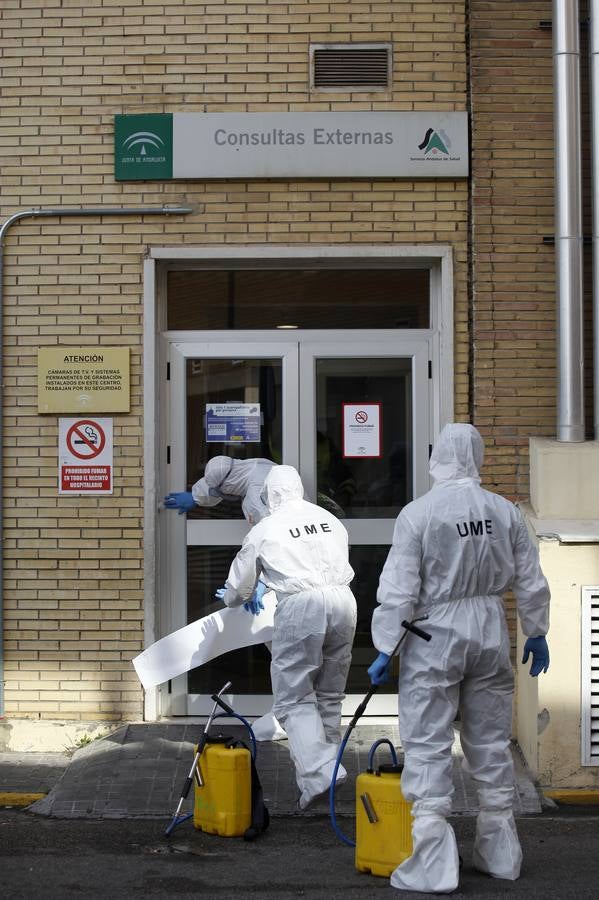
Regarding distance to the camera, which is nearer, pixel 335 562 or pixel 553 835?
pixel 553 835

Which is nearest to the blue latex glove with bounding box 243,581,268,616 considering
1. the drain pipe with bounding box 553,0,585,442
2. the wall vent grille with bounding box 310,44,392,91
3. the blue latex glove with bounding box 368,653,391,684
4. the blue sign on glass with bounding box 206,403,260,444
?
the blue sign on glass with bounding box 206,403,260,444

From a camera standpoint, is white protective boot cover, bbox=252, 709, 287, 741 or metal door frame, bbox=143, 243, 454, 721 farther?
metal door frame, bbox=143, 243, 454, 721

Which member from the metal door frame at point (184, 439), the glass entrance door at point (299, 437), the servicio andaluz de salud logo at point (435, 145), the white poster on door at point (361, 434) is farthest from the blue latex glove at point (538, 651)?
the servicio andaluz de salud logo at point (435, 145)

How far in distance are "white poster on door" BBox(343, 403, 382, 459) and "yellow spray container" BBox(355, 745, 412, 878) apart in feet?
9.22

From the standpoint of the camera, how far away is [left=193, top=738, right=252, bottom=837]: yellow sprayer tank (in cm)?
571

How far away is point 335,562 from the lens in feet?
20.9

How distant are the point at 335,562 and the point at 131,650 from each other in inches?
70.7

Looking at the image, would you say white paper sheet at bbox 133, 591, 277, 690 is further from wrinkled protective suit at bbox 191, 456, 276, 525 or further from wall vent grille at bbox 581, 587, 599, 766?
wall vent grille at bbox 581, 587, 599, 766

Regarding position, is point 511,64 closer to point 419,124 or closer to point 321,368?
point 419,124

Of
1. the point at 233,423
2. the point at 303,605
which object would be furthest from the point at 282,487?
the point at 233,423

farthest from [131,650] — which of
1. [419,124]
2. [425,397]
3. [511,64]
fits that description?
[511,64]

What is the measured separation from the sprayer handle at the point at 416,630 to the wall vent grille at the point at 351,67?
388cm

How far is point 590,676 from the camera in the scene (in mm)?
6527

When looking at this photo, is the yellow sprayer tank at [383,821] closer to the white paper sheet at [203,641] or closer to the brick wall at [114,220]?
the white paper sheet at [203,641]
